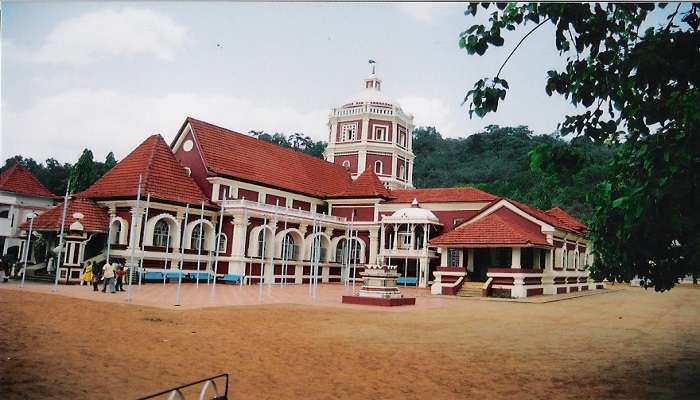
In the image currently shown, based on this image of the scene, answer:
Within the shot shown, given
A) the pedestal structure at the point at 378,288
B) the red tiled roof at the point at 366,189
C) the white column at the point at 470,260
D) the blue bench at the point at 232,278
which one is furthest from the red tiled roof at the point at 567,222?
the blue bench at the point at 232,278

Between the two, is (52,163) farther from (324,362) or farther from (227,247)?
(324,362)

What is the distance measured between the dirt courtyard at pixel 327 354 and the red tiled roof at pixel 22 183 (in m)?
Answer: 17.7

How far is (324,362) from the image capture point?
311 inches

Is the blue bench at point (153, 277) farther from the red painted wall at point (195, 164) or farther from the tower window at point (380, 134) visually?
the tower window at point (380, 134)

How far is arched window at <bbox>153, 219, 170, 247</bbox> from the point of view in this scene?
928 inches

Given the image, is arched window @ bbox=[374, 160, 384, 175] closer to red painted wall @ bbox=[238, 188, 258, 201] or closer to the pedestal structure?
red painted wall @ bbox=[238, 188, 258, 201]

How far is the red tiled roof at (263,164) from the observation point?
92.3 ft

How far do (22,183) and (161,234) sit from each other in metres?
11.2

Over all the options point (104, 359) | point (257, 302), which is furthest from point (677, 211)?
point (257, 302)

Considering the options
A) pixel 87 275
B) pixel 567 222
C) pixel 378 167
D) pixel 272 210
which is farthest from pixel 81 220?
pixel 567 222

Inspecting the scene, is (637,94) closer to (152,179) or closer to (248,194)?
(152,179)

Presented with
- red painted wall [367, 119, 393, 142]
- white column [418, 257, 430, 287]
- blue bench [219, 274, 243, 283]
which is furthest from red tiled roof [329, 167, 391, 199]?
blue bench [219, 274, 243, 283]

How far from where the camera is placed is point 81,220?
2156 centimetres

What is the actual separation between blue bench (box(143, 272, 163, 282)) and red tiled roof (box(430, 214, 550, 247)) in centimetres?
1276
